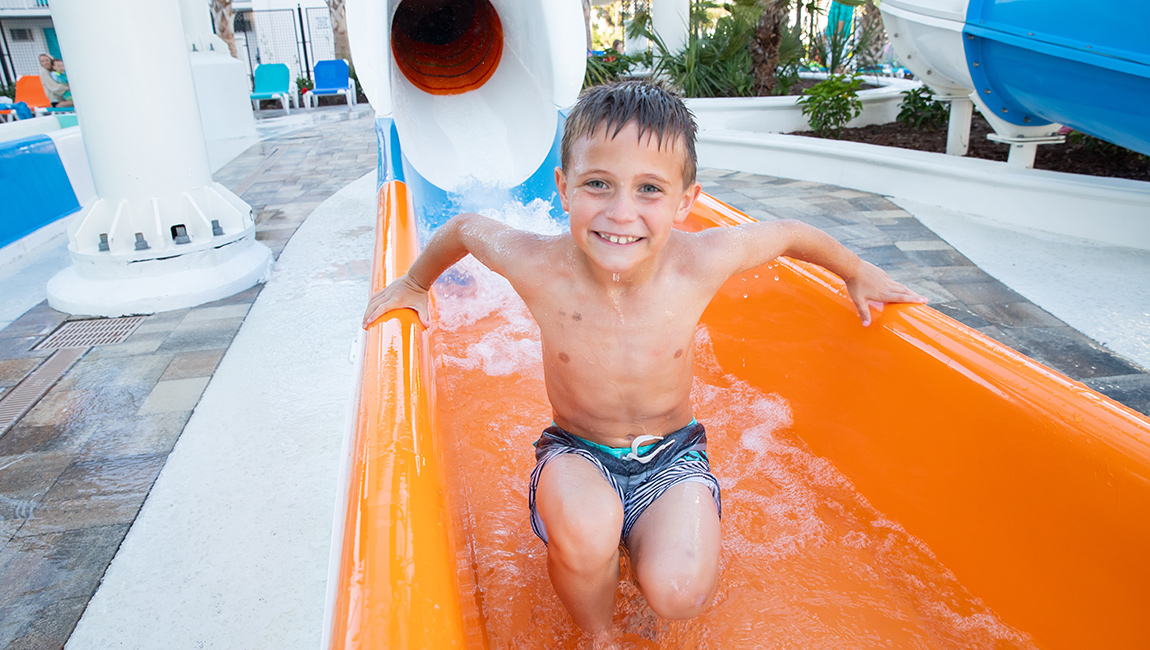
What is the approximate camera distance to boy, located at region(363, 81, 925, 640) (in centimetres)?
118

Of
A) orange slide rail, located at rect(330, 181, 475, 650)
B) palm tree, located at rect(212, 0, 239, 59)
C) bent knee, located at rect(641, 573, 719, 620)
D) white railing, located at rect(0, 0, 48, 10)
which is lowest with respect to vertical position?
bent knee, located at rect(641, 573, 719, 620)

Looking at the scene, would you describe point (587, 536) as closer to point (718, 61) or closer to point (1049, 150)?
point (1049, 150)

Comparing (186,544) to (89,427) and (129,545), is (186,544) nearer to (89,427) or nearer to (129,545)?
(129,545)

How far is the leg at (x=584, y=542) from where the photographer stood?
1145 mm

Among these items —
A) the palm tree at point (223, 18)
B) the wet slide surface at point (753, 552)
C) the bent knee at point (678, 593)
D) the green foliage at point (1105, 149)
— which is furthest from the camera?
the palm tree at point (223, 18)

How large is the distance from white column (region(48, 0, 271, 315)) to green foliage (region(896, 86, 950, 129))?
5.40 m

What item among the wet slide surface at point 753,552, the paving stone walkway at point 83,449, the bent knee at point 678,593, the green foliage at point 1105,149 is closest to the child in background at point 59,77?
the paving stone walkway at point 83,449

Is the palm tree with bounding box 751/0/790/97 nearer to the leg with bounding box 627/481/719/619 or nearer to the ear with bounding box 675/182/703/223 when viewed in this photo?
the ear with bounding box 675/182/703/223

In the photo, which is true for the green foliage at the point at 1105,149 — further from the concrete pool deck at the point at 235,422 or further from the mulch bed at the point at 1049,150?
the concrete pool deck at the point at 235,422

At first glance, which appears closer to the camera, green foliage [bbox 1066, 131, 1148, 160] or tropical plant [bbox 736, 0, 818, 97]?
green foliage [bbox 1066, 131, 1148, 160]

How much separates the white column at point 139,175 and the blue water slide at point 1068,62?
390 centimetres

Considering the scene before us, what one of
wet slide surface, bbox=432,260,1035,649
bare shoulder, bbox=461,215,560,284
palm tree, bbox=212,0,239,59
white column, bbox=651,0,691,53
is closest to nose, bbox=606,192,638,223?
bare shoulder, bbox=461,215,560,284

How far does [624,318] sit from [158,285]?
266cm

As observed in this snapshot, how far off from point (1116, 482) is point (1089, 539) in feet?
0.38
